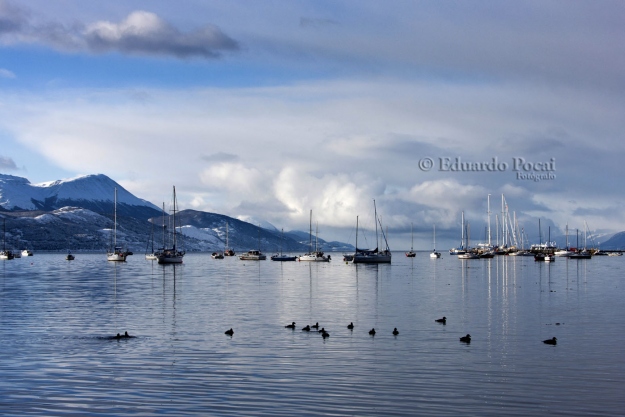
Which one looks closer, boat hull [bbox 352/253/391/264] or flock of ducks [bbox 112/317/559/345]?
flock of ducks [bbox 112/317/559/345]

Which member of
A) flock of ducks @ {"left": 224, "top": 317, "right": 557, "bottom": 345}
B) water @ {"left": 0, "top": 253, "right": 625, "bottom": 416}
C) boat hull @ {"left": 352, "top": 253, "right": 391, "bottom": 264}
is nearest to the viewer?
water @ {"left": 0, "top": 253, "right": 625, "bottom": 416}

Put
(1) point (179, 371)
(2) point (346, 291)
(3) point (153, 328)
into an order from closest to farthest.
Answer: (1) point (179, 371) < (3) point (153, 328) < (2) point (346, 291)

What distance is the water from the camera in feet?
89.7

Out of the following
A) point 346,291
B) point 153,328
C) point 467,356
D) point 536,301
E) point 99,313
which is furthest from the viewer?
point 346,291

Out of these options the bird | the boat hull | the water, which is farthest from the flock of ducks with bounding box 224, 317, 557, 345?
the boat hull

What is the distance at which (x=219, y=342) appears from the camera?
1690 inches

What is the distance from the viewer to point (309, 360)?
1439 inches

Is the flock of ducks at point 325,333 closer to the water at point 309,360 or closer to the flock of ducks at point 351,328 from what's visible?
the flock of ducks at point 351,328

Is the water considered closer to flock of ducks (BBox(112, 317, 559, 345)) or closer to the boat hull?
flock of ducks (BBox(112, 317, 559, 345))

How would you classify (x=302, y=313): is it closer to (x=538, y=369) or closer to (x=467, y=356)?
(x=467, y=356)

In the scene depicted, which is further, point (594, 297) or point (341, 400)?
point (594, 297)

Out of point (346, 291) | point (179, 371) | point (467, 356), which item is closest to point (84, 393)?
point (179, 371)

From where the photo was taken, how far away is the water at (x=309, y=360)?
27.3 meters

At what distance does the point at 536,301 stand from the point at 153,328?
143ft
